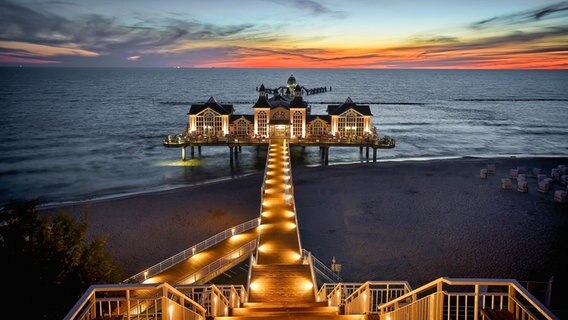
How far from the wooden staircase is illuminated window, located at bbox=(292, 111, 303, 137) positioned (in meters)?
25.4

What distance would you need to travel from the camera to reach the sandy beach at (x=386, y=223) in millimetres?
22016

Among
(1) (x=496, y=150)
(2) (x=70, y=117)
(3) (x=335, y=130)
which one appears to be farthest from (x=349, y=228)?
(2) (x=70, y=117)

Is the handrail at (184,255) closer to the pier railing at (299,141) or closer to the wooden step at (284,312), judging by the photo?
the wooden step at (284,312)

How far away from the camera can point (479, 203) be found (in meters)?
31.5

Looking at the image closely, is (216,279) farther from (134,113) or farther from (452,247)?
(134,113)

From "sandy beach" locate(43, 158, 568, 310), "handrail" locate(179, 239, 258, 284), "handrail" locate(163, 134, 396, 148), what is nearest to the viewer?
"handrail" locate(179, 239, 258, 284)

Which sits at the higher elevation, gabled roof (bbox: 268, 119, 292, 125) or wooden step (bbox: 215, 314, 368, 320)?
gabled roof (bbox: 268, 119, 292, 125)

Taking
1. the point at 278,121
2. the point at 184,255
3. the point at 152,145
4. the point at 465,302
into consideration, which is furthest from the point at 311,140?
the point at 465,302

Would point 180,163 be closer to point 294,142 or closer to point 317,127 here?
point 294,142

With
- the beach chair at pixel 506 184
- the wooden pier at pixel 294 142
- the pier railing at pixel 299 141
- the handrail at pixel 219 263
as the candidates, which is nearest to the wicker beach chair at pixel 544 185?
the beach chair at pixel 506 184

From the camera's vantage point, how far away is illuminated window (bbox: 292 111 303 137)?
1962 inches

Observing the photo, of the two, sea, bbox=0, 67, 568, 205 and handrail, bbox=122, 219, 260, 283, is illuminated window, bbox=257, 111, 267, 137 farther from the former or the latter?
handrail, bbox=122, 219, 260, 283

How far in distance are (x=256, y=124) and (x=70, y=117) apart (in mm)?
56453

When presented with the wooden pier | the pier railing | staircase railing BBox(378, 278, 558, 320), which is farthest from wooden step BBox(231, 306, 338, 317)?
the pier railing
